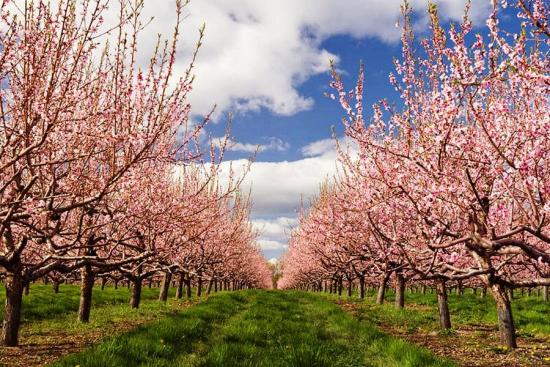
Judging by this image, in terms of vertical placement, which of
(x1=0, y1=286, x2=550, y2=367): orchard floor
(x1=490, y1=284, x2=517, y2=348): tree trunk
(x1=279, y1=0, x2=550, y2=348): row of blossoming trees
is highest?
(x1=279, y1=0, x2=550, y2=348): row of blossoming trees

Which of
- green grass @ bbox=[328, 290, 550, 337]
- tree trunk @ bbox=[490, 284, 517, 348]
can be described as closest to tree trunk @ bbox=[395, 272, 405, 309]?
green grass @ bbox=[328, 290, 550, 337]

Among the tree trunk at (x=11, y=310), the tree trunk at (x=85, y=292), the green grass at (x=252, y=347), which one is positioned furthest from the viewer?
the tree trunk at (x=85, y=292)

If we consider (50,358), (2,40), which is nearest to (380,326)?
(50,358)

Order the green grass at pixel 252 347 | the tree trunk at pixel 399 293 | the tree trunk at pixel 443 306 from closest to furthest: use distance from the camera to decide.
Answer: the green grass at pixel 252 347 → the tree trunk at pixel 443 306 → the tree trunk at pixel 399 293

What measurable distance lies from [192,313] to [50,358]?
5.34m

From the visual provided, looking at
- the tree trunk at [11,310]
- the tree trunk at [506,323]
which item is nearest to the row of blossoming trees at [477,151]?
the tree trunk at [506,323]

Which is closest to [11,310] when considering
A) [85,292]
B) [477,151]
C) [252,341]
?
[85,292]

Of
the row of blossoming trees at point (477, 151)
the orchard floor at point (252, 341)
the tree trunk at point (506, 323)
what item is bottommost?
the orchard floor at point (252, 341)

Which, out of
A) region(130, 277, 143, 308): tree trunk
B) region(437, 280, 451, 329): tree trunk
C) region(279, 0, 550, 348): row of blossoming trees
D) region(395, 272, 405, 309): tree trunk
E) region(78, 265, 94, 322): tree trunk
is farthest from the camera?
region(395, 272, 405, 309): tree trunk

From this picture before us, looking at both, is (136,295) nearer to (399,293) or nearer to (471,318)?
(399,293)

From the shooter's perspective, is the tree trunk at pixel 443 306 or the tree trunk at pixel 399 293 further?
the tree trunk at pixel 399 293

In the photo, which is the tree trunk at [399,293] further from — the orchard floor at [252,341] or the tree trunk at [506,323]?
the tree trunk at [506,323]

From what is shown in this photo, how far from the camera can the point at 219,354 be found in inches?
295

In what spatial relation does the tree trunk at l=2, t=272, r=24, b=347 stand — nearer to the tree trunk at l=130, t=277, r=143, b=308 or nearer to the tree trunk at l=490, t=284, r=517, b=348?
the tree trunk at l=130, t=277, r=143, b=308
